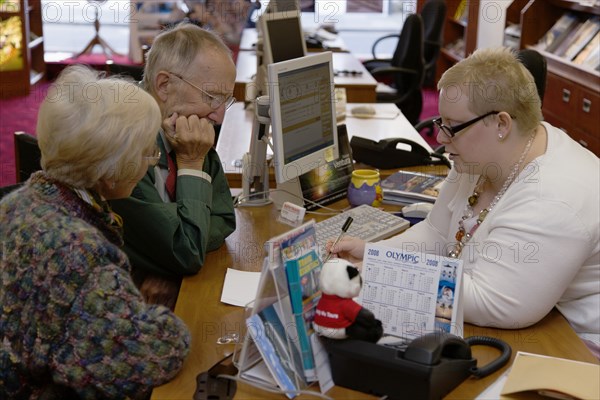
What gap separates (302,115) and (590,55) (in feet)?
10.5

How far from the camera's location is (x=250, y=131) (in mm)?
3916

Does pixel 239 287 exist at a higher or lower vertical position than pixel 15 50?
higher

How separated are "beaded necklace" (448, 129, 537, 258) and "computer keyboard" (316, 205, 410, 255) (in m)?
0.31

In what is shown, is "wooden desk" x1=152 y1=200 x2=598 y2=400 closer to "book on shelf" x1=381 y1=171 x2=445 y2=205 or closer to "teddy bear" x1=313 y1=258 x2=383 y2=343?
"teddy bear" x1=313 y1=258 x2=383 y2=343

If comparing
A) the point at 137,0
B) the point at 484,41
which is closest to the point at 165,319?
the point at 484,41

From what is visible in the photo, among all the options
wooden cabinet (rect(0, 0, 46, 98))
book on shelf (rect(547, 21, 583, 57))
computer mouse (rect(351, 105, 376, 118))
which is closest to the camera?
computer mouse (rect(351, 105, 376, 118))

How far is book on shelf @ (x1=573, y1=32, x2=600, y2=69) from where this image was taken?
5035 mm

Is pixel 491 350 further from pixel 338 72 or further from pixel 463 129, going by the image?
pixel 338 72

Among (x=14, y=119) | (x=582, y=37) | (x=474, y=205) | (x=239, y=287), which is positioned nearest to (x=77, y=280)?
(x=239, y=287)

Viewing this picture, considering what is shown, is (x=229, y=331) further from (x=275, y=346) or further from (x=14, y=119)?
(x=14, y=119)

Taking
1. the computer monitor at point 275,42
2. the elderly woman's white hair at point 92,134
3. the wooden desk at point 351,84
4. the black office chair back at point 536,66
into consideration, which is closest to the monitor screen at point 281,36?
the computer monitor at point 275,42

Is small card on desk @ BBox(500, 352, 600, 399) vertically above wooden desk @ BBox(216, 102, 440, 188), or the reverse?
small card on desk @ BBox(500, 352, 600, 399)

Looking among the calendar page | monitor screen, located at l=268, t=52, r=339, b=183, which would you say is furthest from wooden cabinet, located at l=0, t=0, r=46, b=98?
the calendar page

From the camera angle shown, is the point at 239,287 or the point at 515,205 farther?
the point at 239,287
